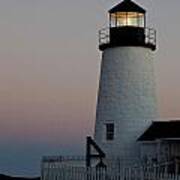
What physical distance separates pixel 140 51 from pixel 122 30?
130 centimetres

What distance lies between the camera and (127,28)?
31.4m

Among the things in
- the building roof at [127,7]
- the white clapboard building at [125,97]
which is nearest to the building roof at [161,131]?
the white clapboard building at [125,97]

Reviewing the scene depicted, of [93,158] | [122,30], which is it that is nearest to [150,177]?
[93,158]

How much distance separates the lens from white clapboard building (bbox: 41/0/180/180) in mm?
30875

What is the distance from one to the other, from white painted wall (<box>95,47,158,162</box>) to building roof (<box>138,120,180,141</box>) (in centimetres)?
45

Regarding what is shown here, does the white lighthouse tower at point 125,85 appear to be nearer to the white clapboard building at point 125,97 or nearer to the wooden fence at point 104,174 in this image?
the white clapboard building at point 125,97

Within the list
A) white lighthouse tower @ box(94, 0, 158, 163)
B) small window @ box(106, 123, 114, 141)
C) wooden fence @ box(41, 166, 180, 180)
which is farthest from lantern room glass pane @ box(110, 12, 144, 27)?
wooden fence @ box(41, 166, 180, 180)

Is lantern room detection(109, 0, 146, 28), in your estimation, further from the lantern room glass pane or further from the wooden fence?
the wooden fence

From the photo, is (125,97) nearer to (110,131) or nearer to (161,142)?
(110,131)

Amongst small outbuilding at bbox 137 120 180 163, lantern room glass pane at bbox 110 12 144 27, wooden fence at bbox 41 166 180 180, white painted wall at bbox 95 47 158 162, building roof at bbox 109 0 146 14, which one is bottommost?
wooden fence at bbox 41 166 180 180

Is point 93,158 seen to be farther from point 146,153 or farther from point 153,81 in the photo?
point 153,81

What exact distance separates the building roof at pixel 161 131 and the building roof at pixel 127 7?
211 inches

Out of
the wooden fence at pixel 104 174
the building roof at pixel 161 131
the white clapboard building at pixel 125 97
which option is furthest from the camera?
the white clapboard building at pixel 125 97

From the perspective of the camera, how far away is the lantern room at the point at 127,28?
31.5m
